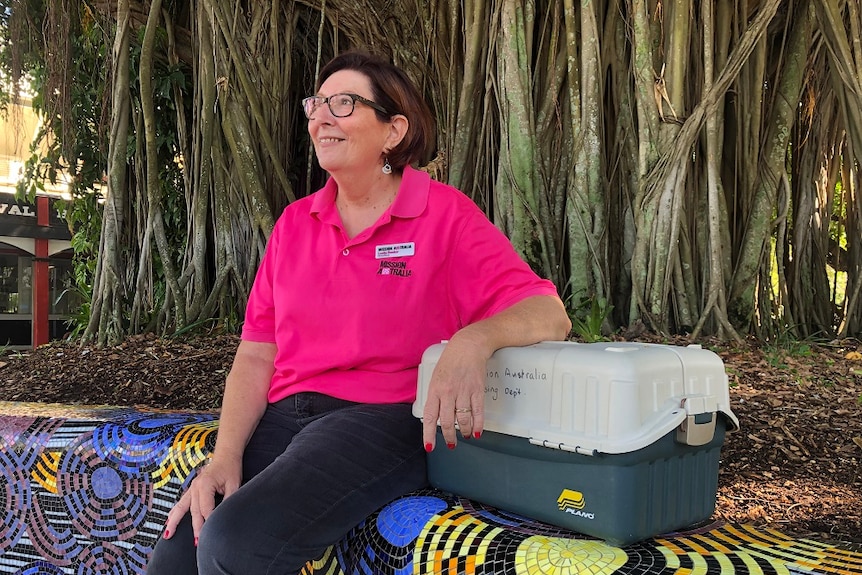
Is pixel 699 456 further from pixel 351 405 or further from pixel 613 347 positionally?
pixel 351 405

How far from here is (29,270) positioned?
303 inches

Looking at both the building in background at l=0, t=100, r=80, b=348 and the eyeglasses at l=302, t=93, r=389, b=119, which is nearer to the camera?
the eyeglasses at l=302, t=93, r=389, b=119

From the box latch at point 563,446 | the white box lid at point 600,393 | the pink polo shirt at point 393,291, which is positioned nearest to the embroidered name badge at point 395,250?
the pink polo shirt at point 393,291

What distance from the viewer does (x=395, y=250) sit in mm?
1225

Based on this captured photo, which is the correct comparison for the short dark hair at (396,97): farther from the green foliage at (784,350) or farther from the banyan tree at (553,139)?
the green foliage at (784,350)

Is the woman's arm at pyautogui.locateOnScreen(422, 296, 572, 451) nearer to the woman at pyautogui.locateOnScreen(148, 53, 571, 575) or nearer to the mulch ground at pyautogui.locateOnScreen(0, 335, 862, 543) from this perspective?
the woman at pyautogui.locateOnScreen(148, 53, 571, 575)

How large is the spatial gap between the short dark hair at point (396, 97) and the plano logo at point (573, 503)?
659 millimetres

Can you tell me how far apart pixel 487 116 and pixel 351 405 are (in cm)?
179

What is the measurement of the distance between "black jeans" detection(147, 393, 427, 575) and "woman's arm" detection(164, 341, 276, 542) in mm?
28

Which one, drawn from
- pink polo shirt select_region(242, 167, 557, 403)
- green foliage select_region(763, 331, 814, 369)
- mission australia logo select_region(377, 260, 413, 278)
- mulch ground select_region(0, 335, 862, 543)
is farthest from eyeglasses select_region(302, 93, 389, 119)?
green foliage select_region(763, 331, 814, 369)

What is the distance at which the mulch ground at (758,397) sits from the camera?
1.39m

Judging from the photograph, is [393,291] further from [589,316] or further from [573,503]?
[589,316]

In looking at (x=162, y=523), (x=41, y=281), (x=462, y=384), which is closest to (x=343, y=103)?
(x=462, y=384)

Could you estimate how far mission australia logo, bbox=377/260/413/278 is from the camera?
3.99 feet
